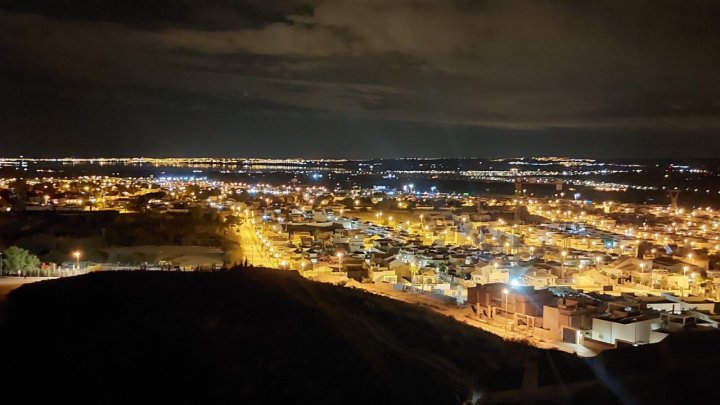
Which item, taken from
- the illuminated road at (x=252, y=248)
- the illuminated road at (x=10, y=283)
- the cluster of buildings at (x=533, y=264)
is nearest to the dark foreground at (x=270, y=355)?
the illuminated road at (x=10, y=283)

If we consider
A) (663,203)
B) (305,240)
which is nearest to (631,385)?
(305,240)

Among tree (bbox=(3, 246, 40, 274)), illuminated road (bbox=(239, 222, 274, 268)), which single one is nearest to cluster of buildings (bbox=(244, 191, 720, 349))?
illuminated road (bbox=(239, 222, 274, 268))

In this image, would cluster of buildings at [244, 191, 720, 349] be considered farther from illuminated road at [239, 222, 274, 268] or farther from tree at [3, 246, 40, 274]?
tree at [3, 246, 40, 274]

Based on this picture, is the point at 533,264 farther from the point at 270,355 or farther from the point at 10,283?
the point at 270,355

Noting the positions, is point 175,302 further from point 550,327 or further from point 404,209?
point 404,209

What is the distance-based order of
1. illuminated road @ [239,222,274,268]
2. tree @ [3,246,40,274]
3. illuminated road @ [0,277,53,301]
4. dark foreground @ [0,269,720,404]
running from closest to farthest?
dark foreground @ [0,269,720,404] → illuminated road @ [0,277,53,301] → tree @ [3,246,40,274] → illuminated road @ [239,222,274,268]

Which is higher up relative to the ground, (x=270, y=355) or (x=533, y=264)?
(x=270, y=355)

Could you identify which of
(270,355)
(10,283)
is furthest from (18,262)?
(270,355)
